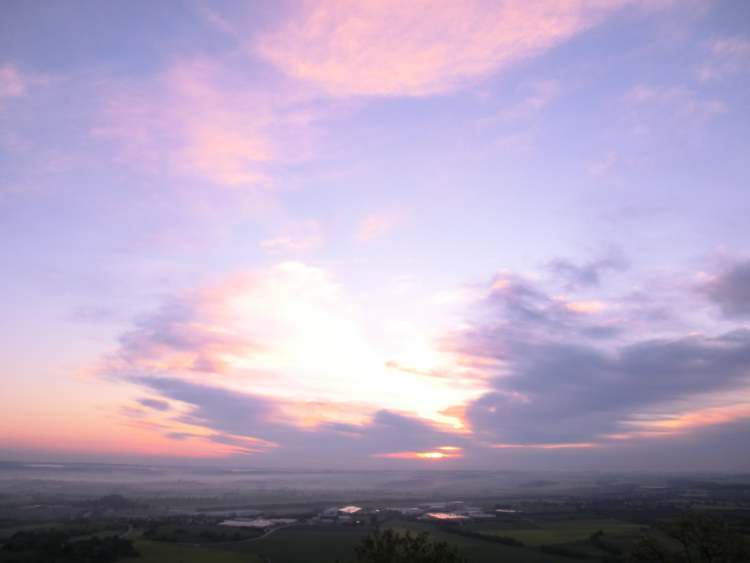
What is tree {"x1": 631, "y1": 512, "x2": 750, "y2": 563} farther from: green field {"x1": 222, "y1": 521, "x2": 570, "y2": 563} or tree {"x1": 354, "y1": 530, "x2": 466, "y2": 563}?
green field {"x1": 222, "y1": 521, "x2": 570, "y2": 563}

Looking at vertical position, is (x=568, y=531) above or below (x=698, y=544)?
below

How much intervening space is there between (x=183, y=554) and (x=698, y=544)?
67.6 m

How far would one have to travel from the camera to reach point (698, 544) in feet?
92.2

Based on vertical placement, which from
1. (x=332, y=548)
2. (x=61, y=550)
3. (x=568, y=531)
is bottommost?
(x=332, y=548)

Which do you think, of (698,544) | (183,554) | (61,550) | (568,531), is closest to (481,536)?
(568,531)

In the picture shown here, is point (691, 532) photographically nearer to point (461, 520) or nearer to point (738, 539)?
point (738, 539)

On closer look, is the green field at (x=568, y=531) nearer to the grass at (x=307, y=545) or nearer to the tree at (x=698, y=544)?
the grass at (x=307, y=545)

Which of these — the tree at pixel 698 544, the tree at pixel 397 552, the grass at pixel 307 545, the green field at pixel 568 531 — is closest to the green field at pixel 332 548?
the grass at pixel 307 545

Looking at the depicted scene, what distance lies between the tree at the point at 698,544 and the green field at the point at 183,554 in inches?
2225

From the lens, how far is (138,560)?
65.1 m

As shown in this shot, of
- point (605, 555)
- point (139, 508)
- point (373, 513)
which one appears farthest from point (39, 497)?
point (605, 555)

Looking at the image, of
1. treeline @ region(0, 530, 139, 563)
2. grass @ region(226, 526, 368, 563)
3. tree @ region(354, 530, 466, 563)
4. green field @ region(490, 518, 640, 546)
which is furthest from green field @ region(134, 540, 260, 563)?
tree @ region(354, 530, 466, 563)

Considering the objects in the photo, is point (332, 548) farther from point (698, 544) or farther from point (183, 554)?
point (698, 544)

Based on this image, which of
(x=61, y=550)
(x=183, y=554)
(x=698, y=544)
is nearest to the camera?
(x=698, y=544)
